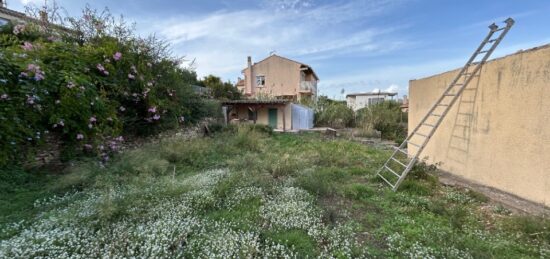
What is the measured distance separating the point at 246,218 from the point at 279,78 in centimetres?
2314

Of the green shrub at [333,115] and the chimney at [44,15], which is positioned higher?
the chimney at [44,15]

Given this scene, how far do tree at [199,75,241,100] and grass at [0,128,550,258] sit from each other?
14494mm

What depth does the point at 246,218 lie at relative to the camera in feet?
9.65

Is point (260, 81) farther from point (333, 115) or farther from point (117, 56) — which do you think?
point (117, 56)

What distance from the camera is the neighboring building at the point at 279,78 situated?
2461cm

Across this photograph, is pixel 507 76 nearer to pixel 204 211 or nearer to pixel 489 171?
pixel 489 171

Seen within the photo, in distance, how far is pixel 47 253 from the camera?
2219 millimetres

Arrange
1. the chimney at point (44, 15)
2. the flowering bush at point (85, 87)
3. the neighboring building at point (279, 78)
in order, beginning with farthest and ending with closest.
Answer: the neighboring building at point (279, 78) < the chimney at point (44, 15) < the flowering bush at point (85, 87)

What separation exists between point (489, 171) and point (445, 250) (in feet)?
8.95

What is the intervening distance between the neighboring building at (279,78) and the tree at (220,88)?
414cm

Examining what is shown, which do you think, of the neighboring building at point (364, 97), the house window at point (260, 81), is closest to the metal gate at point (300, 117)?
the house window at point (260, 81)

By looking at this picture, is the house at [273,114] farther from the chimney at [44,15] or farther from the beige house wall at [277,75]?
the chimney at [44,15]

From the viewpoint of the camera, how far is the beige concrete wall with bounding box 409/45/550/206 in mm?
3148

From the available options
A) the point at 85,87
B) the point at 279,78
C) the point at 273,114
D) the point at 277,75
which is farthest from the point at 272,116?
the point at 85,87
